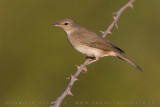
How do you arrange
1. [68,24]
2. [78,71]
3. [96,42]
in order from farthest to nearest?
[68,24], [96,42], [78,71]

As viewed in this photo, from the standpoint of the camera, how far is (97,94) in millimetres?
5965

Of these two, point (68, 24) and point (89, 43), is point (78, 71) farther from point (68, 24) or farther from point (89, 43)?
point (68, 24)

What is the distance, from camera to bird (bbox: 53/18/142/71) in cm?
576

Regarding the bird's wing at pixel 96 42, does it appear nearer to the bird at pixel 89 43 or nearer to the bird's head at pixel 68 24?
the bird at pixel 89 43

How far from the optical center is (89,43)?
5.90 m

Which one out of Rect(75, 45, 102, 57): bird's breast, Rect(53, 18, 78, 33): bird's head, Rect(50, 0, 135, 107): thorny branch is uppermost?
Rect(53, 18, 78, 33): bird's head

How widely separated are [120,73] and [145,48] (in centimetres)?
65

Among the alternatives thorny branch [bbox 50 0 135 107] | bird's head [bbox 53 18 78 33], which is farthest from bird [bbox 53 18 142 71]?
thorny branch [bbox 50 0 135 107]

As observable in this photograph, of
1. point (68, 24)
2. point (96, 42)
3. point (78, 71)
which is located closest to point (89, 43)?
point (96, 42)

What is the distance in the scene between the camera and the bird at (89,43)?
Result: 576cm

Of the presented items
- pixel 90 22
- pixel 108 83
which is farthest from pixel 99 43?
pixel 90 22

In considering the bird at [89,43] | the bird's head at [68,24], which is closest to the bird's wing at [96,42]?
the bird at [89,43]

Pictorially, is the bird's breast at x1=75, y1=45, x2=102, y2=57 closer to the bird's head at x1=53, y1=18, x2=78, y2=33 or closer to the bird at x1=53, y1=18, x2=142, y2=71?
the bird at x1=53, y1=18, x2=142, y2=71

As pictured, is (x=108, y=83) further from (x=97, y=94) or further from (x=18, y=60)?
(x=18, y=60)
